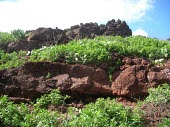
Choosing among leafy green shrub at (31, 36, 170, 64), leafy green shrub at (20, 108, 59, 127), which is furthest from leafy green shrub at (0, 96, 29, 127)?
leafy green shrub at (31, 36, 170, 64)

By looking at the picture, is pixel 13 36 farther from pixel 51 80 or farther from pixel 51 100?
pixel 51 100

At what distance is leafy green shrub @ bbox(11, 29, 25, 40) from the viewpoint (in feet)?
49.9

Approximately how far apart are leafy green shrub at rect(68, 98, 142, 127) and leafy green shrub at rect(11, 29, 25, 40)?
27.3 ft

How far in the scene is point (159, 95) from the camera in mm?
7773

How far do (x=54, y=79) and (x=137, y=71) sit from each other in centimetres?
184

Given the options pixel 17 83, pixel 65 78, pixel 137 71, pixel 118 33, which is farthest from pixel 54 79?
pixel 118 33

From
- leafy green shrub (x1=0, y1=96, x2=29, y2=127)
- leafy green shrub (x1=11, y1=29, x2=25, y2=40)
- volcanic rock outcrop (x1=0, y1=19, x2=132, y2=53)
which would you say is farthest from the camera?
leafy green shrub (x1=11, y1=29, x2=25, y2=40)

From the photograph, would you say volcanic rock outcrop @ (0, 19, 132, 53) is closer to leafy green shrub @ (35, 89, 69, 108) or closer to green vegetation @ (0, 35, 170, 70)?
green vegetation @ (0, 35, 170, 70)

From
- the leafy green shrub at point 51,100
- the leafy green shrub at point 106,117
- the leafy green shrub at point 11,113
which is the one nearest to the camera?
the leafy green shrub at point 106,117

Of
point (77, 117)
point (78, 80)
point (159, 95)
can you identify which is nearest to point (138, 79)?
point (159, 95)

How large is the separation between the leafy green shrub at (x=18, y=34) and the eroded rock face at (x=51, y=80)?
625cm

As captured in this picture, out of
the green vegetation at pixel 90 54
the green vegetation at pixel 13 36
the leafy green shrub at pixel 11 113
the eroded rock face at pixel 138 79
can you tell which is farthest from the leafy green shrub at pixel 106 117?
the green vegetation at pixel 13 36

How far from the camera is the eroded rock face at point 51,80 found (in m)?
8.59

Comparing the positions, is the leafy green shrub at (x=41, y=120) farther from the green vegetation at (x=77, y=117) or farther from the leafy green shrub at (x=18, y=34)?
the leafy green shrub at (x=18, y=34)
